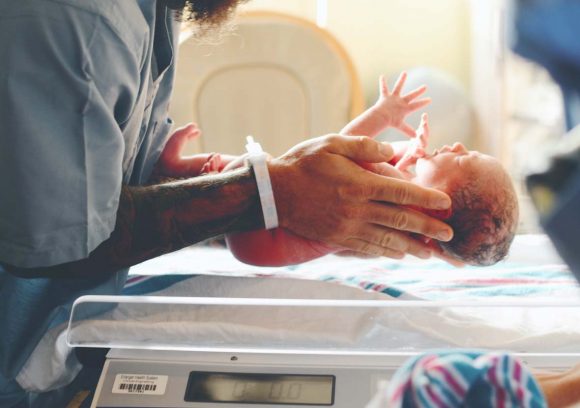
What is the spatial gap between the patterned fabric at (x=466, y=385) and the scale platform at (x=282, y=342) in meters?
0.33

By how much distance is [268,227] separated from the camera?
43.5 inches

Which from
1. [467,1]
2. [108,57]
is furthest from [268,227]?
[467,1]

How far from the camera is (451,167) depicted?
123cm

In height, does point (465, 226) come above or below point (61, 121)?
below

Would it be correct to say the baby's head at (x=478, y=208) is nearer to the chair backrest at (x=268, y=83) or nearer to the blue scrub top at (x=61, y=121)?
the blue scrub top at (x=61, y=121)

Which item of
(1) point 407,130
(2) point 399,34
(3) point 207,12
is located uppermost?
(3) point 207,12

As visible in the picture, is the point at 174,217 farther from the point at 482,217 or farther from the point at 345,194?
the point at 482,217

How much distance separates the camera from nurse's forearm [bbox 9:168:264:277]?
3.40 feet

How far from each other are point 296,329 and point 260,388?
0.15 metres

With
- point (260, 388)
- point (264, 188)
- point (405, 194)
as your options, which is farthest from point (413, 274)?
point (260, 388)

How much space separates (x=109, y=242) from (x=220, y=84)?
3.06 ft

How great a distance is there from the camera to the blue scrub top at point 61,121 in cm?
88

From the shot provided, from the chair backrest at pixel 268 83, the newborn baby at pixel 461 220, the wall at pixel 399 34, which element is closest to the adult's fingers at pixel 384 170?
the newborn baby at pixel 461 220

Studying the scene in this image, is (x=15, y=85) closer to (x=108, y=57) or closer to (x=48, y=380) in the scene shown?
(x=108, y=57)
